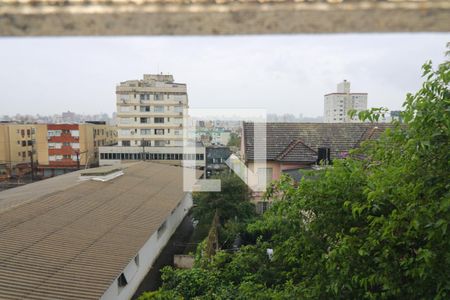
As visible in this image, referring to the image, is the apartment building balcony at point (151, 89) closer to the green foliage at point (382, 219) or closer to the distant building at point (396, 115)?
the green foliage at point (382, 219)

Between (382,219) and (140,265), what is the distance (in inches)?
283

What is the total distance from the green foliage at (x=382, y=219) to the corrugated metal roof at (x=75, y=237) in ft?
10.8

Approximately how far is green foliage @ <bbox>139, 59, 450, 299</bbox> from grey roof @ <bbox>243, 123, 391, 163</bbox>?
282 inches

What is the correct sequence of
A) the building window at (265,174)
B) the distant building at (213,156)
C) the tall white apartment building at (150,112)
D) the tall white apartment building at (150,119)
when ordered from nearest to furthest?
the building window at (265,174)
the distant building at (213,156)
the tall white apartment building at (150,119)
the tall white apartment building at (150,112)

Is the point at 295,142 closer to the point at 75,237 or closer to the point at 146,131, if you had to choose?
the point at 75,237

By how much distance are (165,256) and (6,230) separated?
177 inches

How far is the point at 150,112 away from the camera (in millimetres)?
28594

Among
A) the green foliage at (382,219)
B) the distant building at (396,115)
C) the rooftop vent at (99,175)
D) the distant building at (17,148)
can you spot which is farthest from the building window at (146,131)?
the distant building at (396,115)

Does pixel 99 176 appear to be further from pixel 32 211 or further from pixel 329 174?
pixel 329 174

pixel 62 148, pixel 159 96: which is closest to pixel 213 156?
pixel 159 96

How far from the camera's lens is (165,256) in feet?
32.6

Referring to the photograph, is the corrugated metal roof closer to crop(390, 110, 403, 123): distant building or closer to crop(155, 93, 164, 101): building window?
crop(390, 110, 403, 123): distant building

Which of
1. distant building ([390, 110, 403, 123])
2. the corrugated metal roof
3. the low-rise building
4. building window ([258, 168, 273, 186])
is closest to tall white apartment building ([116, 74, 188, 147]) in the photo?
the low-rise building

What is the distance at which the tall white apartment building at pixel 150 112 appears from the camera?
92.5 ft
